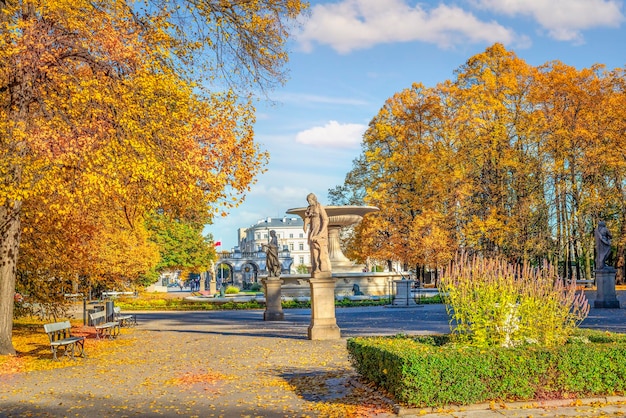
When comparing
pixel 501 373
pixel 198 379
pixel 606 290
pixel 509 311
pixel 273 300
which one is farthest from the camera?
pixel 606 290

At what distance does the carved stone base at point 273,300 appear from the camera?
2262cm

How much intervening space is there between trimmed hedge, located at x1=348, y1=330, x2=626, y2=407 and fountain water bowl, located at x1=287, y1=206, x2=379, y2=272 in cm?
2042

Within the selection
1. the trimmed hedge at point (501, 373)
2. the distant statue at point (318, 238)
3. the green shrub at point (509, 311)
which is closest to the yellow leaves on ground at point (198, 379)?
the trimmed hedge at point (501, 373)

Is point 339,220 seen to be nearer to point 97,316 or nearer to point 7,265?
point 97,316

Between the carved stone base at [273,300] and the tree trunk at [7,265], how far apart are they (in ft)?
31.8

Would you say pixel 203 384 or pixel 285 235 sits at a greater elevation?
pixel 285 235

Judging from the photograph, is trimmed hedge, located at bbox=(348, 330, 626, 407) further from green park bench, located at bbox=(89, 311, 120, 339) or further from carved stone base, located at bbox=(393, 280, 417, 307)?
carved stone base, located at bbox=(393, 280, 417, 307)

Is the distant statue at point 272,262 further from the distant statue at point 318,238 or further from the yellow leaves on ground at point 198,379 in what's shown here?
the yellow leaves on ground at point 198,379

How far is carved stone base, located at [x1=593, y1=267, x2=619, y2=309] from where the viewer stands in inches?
950

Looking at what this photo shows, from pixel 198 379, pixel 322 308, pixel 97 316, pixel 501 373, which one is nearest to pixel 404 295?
pixel 322 308

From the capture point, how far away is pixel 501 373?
25.7ft

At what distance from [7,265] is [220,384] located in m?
6.45

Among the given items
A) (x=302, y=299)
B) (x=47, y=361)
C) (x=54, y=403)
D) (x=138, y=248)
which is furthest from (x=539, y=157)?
(x=54, y=403)

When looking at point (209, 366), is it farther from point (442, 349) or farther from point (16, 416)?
point (442, 349)
